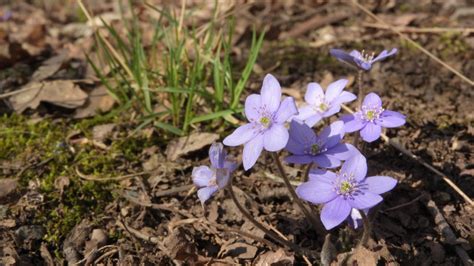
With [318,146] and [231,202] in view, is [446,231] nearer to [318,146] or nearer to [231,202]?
[318,146]

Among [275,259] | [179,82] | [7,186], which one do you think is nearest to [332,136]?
[275,259]

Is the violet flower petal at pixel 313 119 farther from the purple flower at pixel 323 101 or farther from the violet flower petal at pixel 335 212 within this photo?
the violet flower petal at pixel 335 212

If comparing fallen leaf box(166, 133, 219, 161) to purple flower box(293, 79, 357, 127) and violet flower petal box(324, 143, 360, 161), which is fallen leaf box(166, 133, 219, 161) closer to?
purple flower box(293, 79, 357, 127)

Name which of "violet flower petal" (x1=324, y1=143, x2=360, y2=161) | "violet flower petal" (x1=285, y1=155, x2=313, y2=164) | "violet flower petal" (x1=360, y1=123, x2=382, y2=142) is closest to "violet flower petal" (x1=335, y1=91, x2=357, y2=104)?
"violet flower petal" (x1=360, y1=123, x2=382, y2=142)

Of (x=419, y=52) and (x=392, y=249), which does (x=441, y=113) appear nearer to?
(x=419, y=52)

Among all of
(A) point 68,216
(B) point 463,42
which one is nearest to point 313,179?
(A) point 68,216

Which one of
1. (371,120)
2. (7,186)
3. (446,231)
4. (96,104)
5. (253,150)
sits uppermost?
(253,150)

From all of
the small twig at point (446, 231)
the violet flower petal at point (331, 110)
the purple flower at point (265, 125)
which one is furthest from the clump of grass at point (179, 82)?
the small twig at point (446, 231)
